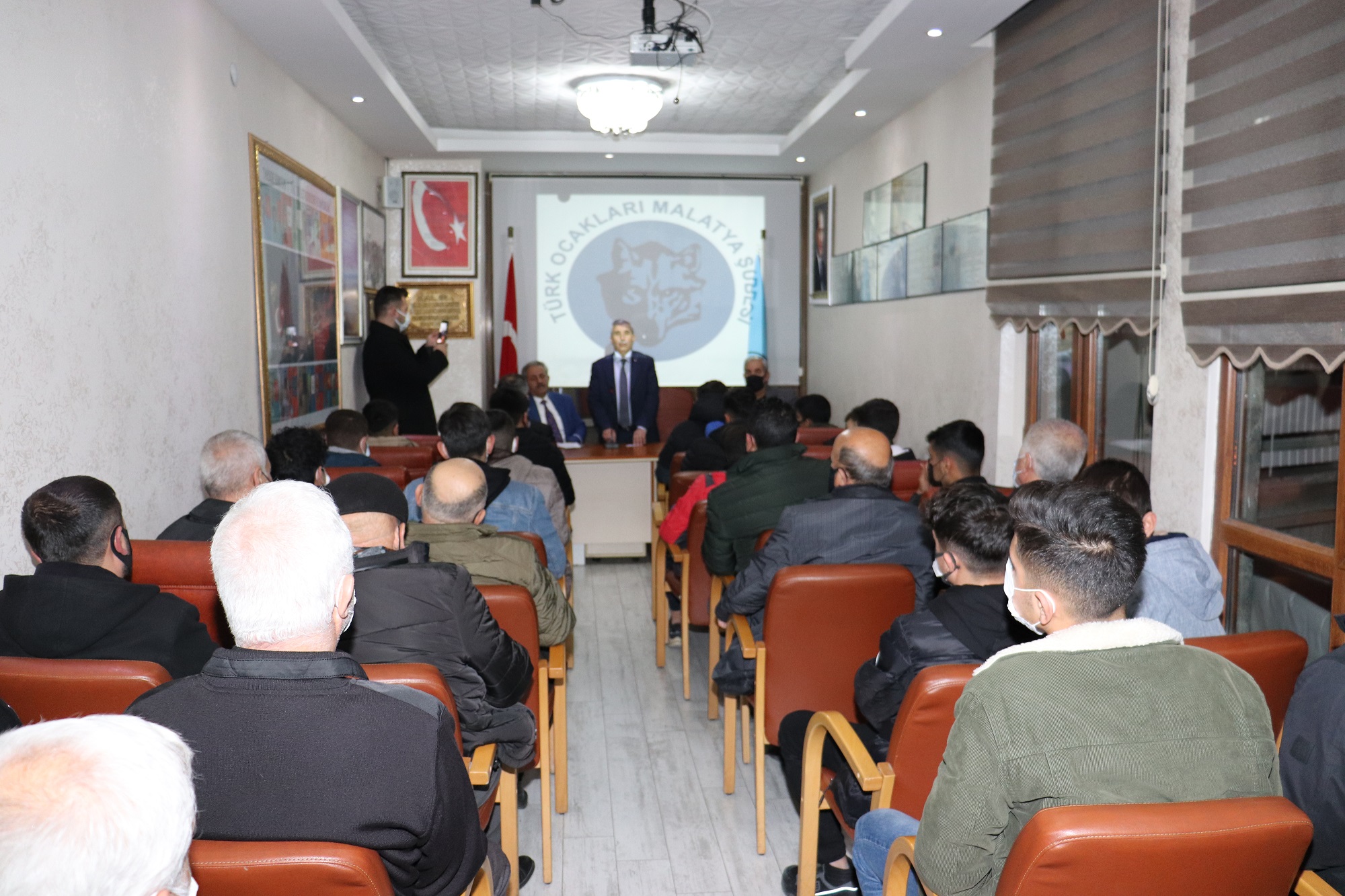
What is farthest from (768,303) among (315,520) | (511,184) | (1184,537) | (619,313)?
(315,520)

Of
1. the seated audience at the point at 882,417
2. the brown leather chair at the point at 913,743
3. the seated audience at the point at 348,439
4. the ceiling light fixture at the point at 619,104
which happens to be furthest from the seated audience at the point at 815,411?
the brown leather chair at the point at 913,743

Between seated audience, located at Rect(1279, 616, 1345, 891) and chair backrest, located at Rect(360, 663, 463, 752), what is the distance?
4.75ft

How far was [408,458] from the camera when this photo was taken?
5113mm

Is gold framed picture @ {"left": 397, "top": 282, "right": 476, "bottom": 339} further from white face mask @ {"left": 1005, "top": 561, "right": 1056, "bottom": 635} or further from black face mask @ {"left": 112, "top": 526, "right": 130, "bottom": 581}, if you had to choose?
white face mask @ {"left": 1005, "top": 561, "right": 1056, "bottom": 635}

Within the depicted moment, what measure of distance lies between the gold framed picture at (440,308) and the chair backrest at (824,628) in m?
7.18

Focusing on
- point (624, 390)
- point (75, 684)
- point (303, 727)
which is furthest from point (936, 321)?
point (303, 727)

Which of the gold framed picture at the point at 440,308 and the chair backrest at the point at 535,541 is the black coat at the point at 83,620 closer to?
the chair backrest at the point at 535,541

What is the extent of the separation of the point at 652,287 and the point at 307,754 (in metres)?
8.84

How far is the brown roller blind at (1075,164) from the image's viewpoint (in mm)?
3906

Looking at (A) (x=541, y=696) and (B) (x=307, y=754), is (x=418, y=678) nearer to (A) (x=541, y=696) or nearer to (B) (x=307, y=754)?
(B) (x=307, y=754)

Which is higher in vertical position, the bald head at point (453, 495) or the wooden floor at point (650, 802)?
the bald head at point (453, 495)

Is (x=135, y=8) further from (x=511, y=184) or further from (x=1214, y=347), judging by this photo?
(x=511, y=184)

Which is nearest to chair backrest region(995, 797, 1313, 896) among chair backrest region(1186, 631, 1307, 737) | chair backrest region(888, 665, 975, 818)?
chair backrest region(888, 665, 975, 818)

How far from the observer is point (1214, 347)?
3.45m
